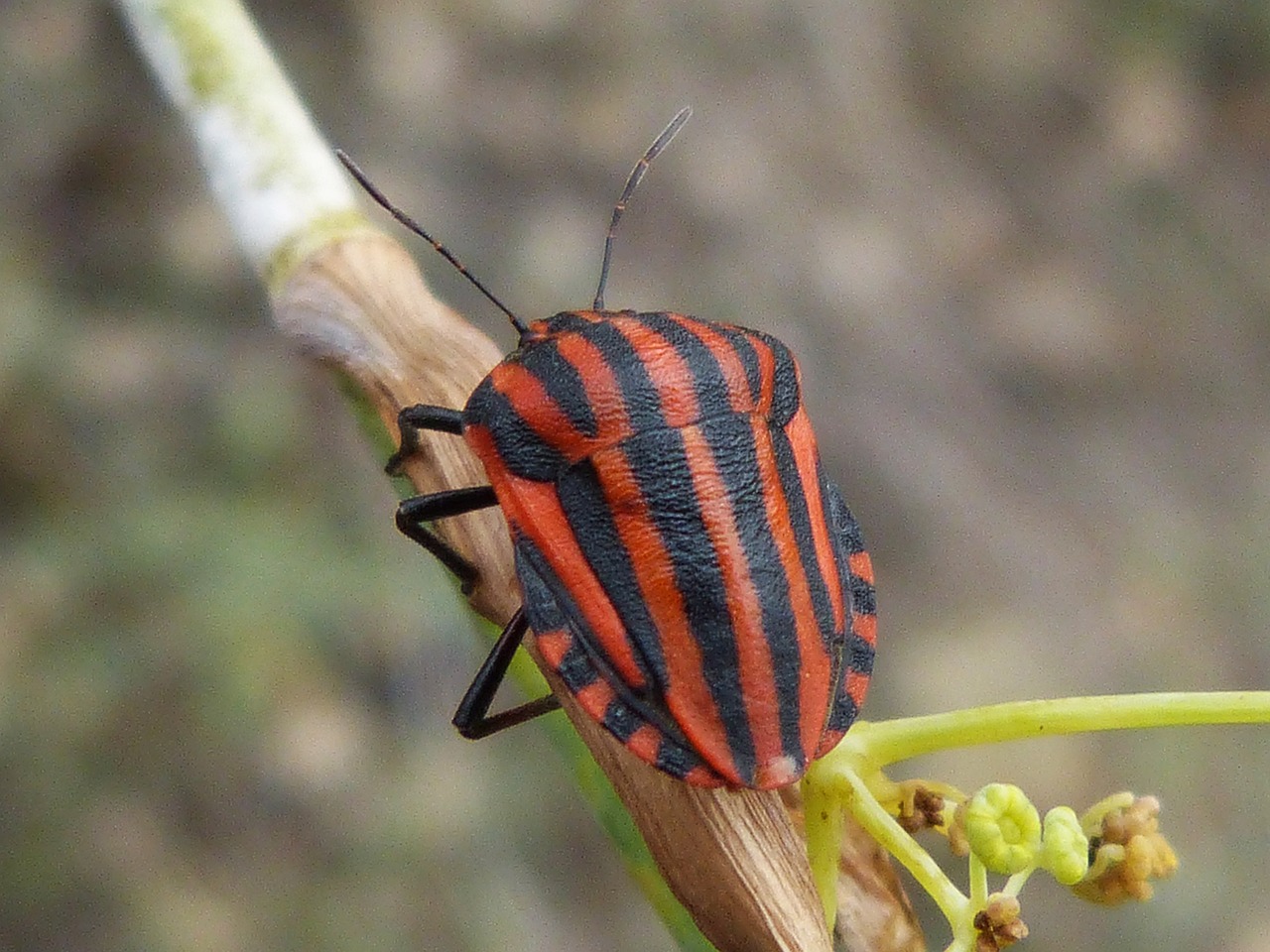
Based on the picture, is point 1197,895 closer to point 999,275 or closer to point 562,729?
point 999,275

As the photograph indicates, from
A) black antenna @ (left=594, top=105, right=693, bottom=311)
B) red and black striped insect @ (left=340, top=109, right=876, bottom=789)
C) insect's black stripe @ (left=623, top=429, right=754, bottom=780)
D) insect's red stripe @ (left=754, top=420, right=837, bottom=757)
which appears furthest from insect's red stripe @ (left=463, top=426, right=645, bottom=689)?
black antenna @ (left=594, top=105, right=693, bottom=311)

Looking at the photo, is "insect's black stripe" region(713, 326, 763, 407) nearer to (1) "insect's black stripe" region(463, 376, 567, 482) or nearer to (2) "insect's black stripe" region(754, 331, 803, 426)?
(2) "insect's black stripe" region(754, 331, 803, 426)

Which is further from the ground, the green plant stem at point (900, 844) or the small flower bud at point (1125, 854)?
the green plant stem at point (900, 844)

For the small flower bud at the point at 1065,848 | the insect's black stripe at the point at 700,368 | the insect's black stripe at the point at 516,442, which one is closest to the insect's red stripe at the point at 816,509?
the insect's black stripe at the point at 700,368

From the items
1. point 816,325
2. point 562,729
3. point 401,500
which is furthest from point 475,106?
point 562,729

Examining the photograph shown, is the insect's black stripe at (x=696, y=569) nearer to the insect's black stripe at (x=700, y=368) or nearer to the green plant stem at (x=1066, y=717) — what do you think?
the insect's black stripe at (x=700, y=368)

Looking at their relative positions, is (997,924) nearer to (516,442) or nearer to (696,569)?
(696,569)
